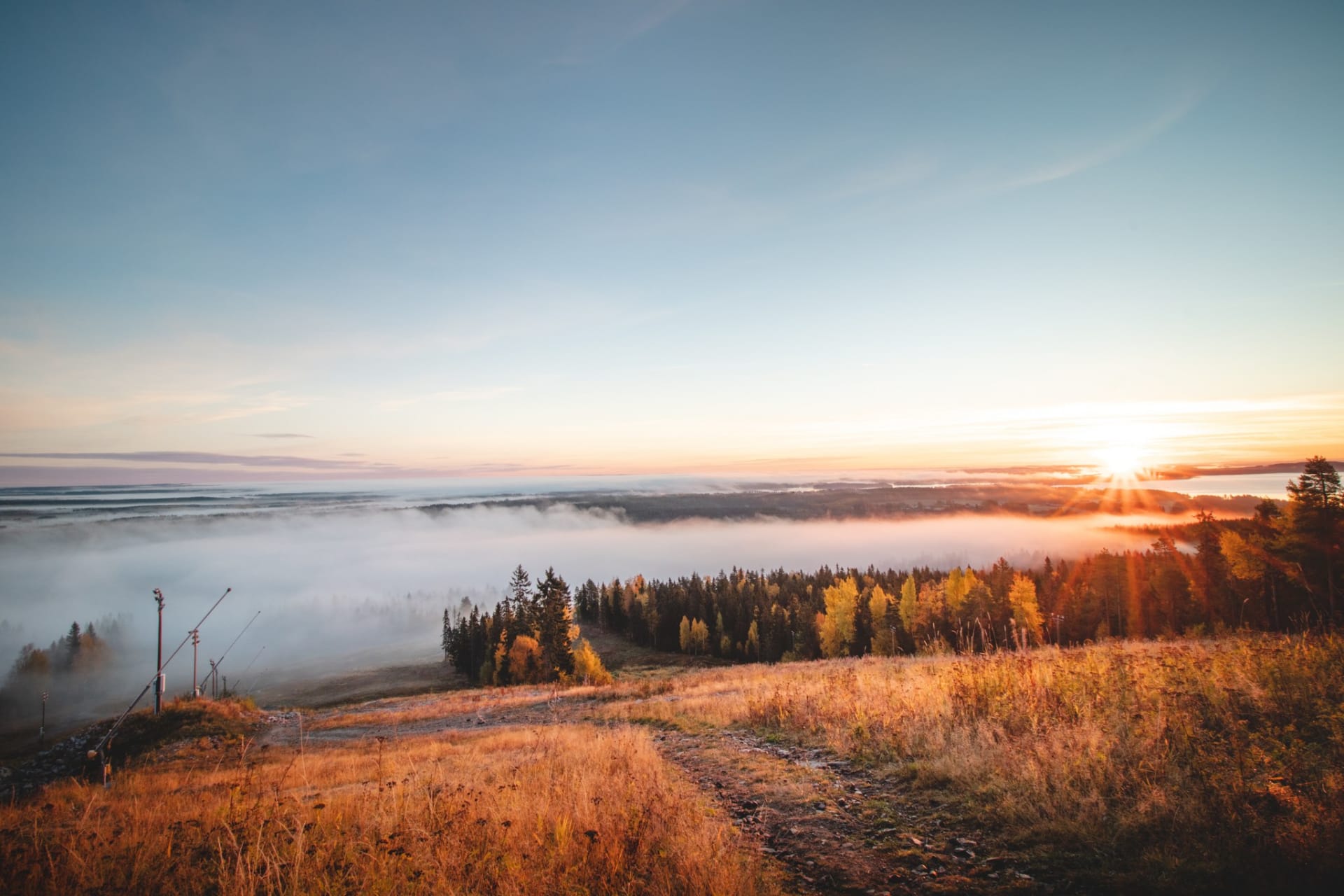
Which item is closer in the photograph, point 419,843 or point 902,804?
point 419,843

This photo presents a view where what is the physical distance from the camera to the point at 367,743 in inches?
729

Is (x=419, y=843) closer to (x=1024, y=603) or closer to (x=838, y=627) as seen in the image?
(x=1024, y=603)

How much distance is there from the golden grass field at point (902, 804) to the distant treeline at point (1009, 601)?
1.69 m

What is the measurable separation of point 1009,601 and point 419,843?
209 ft

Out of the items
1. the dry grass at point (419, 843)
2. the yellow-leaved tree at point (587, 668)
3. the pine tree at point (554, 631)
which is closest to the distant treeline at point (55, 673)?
the pine tree at point (554, 631)

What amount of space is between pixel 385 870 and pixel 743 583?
329ft

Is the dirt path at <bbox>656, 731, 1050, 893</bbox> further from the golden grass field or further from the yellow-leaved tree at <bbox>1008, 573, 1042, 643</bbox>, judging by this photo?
the yellow-leaved tree at <bbox>1008, 573, 1042, 643</bbox>

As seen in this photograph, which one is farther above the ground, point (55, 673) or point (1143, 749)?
point (1143, 749)

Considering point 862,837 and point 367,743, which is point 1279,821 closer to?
point 862,837

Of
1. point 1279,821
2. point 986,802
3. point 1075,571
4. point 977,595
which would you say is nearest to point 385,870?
point 986,802

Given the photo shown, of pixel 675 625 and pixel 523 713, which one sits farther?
pixel 675 625

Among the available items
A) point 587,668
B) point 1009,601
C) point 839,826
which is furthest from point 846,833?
point 1009,601

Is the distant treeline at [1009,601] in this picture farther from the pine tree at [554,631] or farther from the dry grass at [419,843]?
the pine tree at [554,631]

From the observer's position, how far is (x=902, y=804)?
636cm
